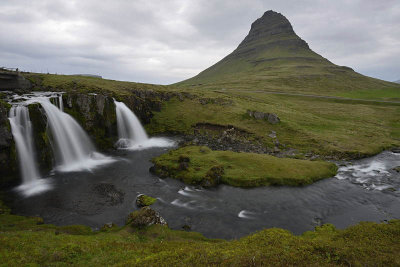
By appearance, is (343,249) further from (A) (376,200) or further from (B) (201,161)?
(B) (201,161)

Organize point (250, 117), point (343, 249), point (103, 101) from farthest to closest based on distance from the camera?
point (250, 117), point (103, 101), point (343, 249)

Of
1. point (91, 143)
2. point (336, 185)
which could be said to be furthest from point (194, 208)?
point (91, 143)

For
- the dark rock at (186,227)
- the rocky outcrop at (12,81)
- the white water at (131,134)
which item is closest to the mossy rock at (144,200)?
the dark rock at (186,227)

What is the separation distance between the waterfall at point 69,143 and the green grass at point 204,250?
25.0 m

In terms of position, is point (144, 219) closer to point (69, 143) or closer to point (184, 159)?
point (184, 159)

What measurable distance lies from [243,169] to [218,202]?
10.2 m

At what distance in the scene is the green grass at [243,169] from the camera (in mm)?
34344

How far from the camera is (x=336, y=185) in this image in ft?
115

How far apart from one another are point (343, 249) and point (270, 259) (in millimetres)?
5364

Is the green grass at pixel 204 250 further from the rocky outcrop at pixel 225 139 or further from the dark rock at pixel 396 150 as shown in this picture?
the dark rock at pixel 396 150

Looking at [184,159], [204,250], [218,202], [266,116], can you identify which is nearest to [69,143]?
[184,159]

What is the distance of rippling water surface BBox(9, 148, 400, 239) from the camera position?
24422mm

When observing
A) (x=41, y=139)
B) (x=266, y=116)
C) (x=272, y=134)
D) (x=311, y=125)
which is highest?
(x=266, y=116)

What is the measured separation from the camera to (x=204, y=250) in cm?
1418
